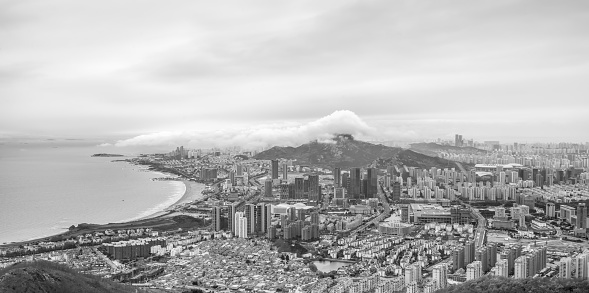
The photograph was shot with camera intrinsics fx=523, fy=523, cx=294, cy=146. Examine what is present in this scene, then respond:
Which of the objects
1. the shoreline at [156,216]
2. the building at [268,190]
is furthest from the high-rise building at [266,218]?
the building at [268,190]

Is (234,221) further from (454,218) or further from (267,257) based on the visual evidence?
(454,218)

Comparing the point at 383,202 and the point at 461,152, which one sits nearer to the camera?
the point at 383,202

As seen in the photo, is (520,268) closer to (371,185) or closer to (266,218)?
(266,218)

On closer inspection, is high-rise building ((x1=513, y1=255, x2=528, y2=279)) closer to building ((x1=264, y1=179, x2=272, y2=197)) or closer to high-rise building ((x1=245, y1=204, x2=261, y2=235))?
high-rise building ((x1=245, y1=204, x2=261, y2=235))

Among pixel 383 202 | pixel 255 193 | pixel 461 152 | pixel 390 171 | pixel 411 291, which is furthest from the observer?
pixel 461 152

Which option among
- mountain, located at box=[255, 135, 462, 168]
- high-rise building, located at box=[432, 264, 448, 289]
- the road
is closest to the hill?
high-rise building, located at box=[432, 264, 448, 289]

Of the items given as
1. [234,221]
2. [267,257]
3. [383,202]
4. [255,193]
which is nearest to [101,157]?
[255,193]

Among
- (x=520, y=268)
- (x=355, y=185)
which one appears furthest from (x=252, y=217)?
(x=355, y=185)
